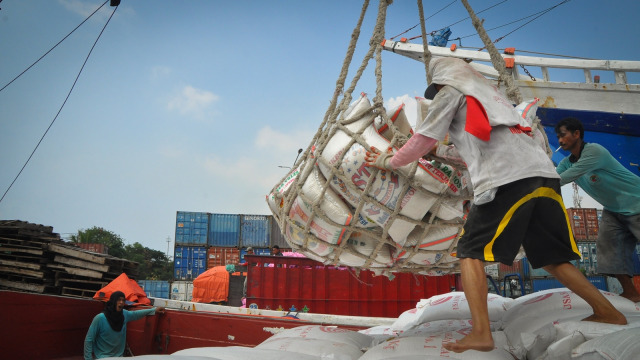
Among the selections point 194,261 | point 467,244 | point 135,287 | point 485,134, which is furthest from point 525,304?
point 194,261

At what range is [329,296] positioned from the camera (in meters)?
7.33

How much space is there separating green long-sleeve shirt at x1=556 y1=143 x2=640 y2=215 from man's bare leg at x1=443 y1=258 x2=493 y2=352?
139cm

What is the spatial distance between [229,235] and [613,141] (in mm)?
16044

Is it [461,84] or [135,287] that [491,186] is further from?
[135,287]

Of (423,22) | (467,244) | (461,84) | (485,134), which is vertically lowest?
(467,244)

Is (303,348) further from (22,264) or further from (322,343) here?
(22,264)

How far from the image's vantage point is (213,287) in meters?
8.84

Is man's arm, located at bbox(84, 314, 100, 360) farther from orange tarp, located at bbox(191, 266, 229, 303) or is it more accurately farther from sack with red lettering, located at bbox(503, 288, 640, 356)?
sack with red lettering, located at bbox(503, 288, 640, 356)

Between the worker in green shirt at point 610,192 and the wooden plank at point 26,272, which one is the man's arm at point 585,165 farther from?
the wooden plank at point 26,272

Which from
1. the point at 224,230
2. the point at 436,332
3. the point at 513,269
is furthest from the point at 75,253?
the point at 513,269

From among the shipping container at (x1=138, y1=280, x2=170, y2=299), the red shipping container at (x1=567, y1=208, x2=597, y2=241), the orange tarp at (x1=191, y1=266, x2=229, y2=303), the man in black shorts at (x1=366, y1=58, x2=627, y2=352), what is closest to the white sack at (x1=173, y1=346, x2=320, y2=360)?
the man in black shorts at (x1=366, y1=58, x2=627, y2=352)

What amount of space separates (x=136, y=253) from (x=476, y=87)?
56328 mm

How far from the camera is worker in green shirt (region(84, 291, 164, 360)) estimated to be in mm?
5129

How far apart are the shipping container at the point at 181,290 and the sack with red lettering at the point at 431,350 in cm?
1456
